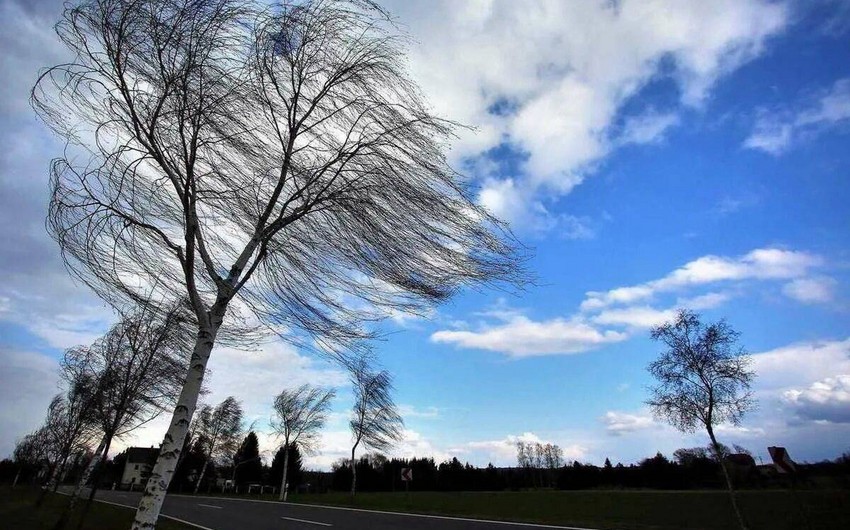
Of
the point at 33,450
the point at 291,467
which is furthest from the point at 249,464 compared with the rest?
the point at 33,450

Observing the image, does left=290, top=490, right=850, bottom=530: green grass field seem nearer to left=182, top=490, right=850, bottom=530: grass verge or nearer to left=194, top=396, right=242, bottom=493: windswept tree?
left=182, top=490, right=850, bottom=530: grass verge

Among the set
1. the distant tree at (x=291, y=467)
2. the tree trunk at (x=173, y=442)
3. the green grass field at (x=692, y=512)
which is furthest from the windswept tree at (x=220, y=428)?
the tree trunk at (x=173, y=442)

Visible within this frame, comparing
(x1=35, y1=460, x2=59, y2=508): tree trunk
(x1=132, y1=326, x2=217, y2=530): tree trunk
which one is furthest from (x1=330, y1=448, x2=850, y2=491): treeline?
(x1=35, y1=460, x2=59, y2=508): tree trunk

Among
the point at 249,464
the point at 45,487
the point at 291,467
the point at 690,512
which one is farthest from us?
the point at 249,464

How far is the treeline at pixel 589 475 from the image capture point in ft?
108

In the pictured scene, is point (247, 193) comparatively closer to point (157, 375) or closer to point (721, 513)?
point (157, 375)

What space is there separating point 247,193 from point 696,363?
21.9 metres

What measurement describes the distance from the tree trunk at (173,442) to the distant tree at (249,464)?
98.6m

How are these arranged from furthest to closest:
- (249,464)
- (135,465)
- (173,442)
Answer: (135,465), (249,464), (173,442)

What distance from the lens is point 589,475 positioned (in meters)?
62.7

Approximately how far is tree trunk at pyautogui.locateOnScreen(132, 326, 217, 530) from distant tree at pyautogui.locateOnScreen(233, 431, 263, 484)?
98566 millimetres

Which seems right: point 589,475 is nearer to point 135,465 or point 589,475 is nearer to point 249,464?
point 249,464

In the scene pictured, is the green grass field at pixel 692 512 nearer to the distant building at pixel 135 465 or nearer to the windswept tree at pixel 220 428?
the windswept tree at pixel 220 428

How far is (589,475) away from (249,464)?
64.7m
